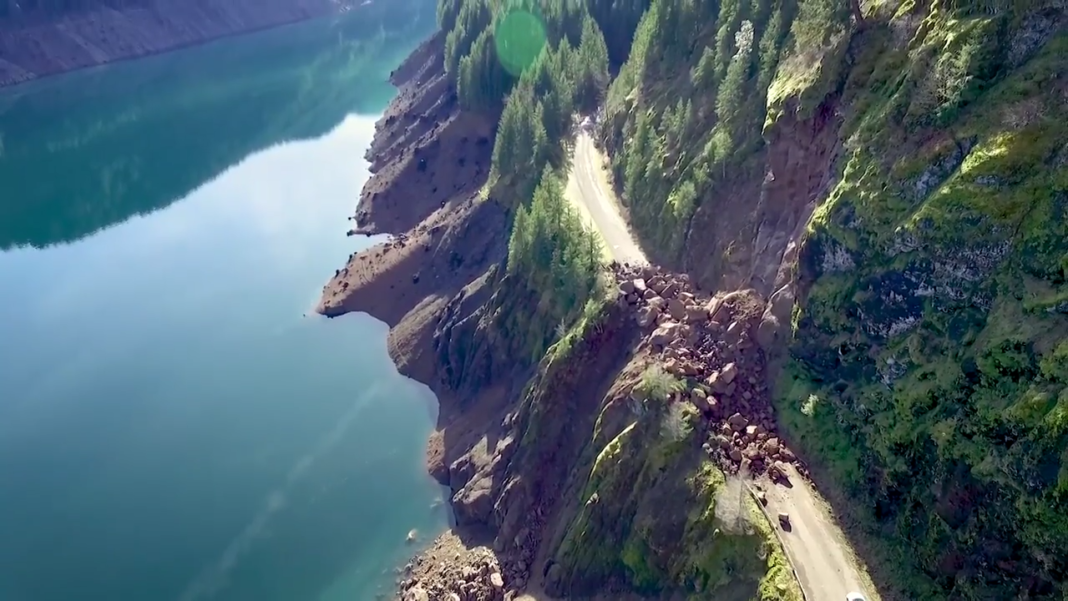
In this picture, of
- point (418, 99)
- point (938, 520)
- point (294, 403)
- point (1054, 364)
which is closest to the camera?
point (1054, 364)

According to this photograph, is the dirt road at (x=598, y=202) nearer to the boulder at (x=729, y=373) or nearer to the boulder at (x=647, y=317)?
the boulder at (x=647, y=317)

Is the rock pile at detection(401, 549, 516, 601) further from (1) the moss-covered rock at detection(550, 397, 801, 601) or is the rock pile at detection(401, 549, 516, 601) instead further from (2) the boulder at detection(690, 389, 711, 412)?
(2) the boulder at detection(690, 389, 711, 412)

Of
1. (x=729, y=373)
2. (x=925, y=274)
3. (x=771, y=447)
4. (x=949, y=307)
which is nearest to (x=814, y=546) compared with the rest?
(x=771, y=447)

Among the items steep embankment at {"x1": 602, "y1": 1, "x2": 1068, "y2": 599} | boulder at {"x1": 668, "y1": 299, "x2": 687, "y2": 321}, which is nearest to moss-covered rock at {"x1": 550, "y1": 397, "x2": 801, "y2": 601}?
steep embankment at {"x1": 602, "y1": 1, "x2": 1068, "y2": 599}

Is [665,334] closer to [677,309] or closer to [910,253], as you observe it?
[677,309]

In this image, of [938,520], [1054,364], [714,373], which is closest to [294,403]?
[714,373]

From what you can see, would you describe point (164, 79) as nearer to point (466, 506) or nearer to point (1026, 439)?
point (466, 506)

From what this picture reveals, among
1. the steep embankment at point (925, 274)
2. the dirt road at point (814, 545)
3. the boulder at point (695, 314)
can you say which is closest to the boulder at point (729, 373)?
the steep embankment at point (925, 274)
